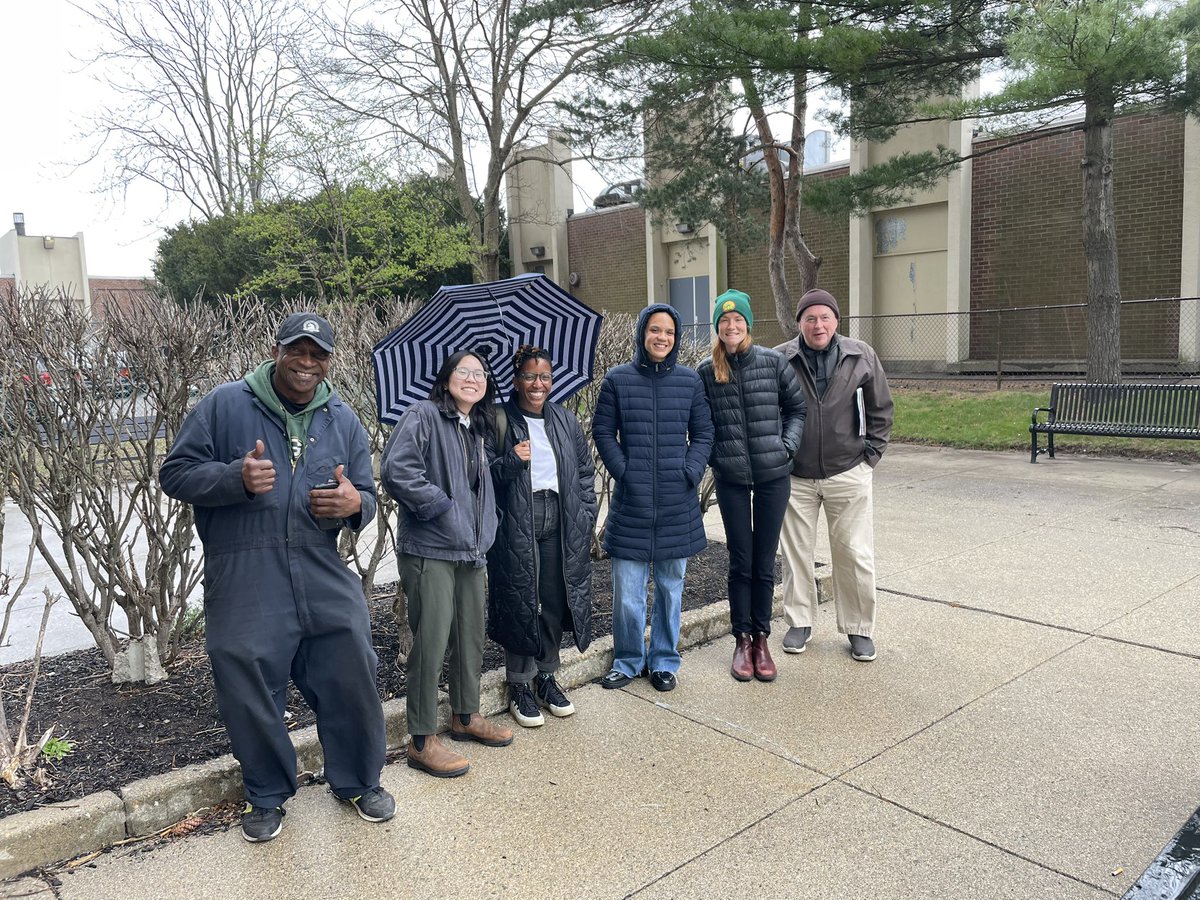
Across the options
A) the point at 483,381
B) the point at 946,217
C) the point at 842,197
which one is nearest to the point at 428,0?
the point at 842,197

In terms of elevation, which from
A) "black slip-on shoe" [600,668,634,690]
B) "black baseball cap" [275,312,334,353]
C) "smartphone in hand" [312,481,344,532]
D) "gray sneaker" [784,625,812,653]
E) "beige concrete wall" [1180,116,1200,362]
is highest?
"beige concrete wall" [1180,116,1200,362]

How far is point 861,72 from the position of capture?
11688mm

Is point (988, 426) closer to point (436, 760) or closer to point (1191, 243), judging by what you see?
point (1191, 243)

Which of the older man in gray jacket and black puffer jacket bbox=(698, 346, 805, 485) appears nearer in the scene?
black puffer jacket bbox=(698, 346, 805, 485)

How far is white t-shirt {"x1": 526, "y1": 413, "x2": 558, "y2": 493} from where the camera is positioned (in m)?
3.76

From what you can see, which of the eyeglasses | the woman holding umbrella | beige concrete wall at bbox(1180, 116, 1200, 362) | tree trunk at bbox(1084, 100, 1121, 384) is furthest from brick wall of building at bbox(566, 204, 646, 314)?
the eyeglasses

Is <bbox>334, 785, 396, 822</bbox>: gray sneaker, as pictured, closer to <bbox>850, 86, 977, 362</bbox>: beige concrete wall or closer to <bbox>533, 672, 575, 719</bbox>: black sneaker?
<bbox>533, 672, 575, 719</bbox>: black sneaker

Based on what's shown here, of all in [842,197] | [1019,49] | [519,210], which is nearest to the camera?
[1019,49]

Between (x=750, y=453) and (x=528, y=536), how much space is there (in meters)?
1.19

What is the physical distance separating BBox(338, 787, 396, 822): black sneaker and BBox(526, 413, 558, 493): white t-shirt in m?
1.31

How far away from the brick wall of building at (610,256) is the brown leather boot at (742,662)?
2195 cm

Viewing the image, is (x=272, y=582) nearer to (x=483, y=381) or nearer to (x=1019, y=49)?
(x=483, y=381)

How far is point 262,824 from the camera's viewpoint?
2.99 meters

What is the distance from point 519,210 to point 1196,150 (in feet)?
66.3
